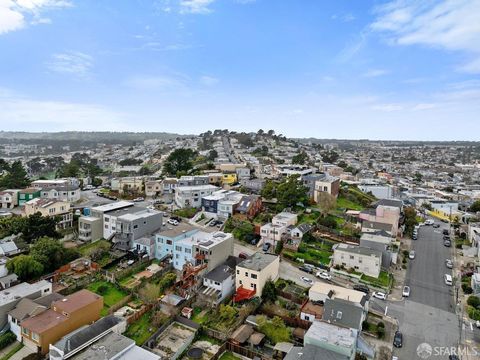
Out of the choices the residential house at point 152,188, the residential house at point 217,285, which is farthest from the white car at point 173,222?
the residential house at point 152,188

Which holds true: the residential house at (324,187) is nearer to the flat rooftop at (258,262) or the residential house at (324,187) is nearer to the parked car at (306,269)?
the parked car at (306,269)

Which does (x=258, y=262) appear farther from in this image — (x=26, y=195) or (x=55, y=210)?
(x=26, y=195)

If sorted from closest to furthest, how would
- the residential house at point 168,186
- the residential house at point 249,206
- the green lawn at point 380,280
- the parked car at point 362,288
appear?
the parked car at point 362,288
the green lawn at point 380,280
the residential house at point 249,206
the residential house at point 168,186

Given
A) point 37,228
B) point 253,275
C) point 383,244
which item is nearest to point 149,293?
point 253,275

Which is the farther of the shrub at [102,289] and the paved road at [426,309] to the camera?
the shrub at [102,289]

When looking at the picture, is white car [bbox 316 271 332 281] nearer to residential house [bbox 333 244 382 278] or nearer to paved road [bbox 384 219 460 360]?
residential house [bbox 333 244 382 278]

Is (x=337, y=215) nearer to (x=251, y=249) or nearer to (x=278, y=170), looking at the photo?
(x=251, y=249)

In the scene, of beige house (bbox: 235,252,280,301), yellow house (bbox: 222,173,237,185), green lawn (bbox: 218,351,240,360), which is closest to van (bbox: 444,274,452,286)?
beige house (bbox: 235,252,280,301)

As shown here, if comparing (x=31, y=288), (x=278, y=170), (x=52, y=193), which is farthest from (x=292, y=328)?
(x=278, y=170)
